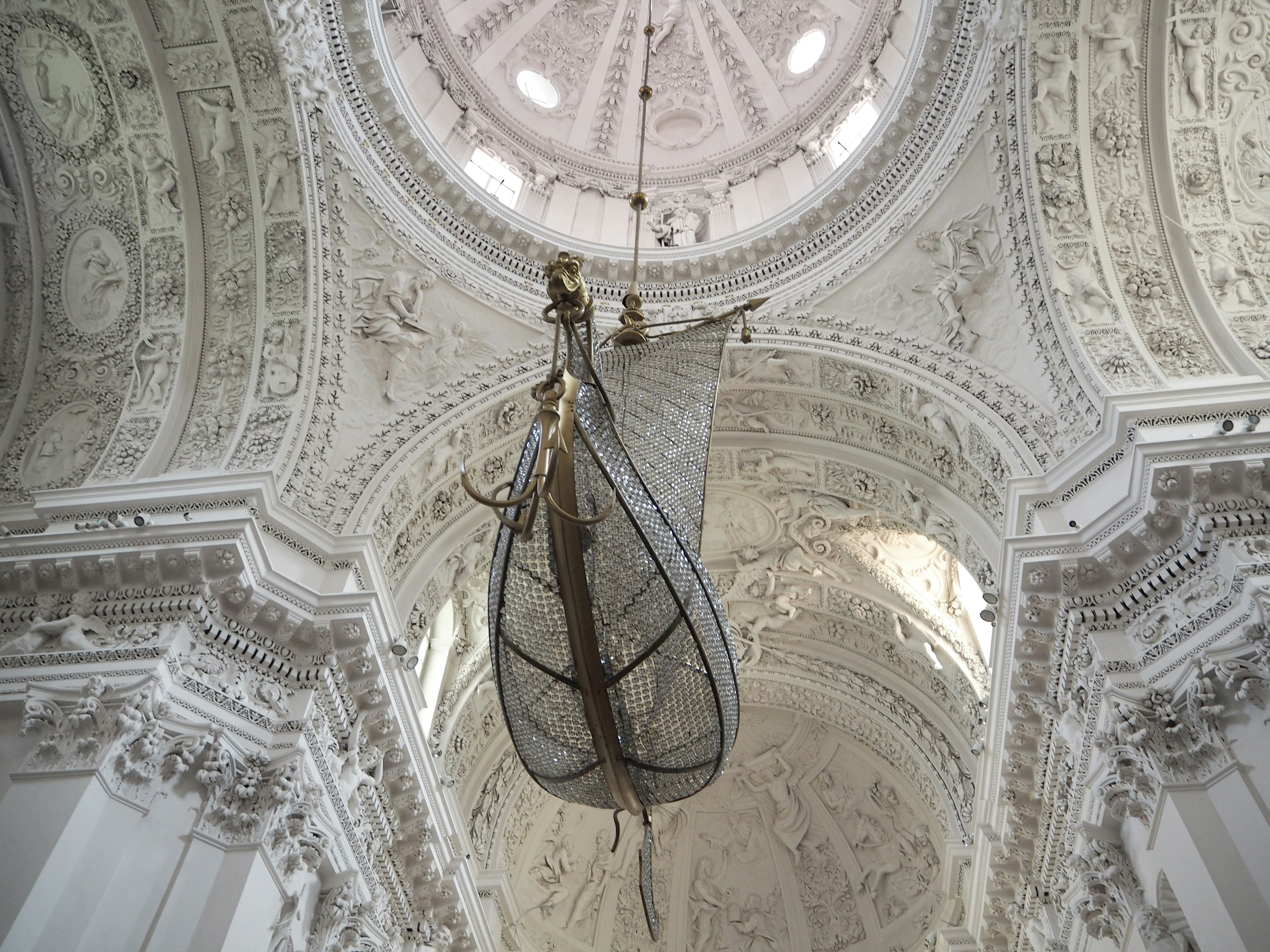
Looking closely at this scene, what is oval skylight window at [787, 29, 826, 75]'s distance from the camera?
599 inches

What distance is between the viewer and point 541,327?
37.8 ft

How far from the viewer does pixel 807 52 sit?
15461mm

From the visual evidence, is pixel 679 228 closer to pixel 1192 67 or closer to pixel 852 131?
pixel 852 131

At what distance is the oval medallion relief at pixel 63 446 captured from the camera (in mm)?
9320

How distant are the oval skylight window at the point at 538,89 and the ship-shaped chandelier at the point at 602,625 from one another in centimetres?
1074

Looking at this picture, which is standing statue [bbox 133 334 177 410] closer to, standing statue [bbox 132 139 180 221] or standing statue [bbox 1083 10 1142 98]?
standing statue [bbox 132 139 180 221]

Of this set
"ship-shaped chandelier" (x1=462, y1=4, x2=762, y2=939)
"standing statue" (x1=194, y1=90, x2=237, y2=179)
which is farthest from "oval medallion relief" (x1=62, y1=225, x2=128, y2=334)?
"ship-shaped chandelier" (x1=462, y1=4, x2=762, y2=939)

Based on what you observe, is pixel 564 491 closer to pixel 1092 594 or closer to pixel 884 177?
pixel 1092 594

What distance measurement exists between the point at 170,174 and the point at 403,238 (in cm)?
233

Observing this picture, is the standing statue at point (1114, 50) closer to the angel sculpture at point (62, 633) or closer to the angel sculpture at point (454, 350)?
the angel sculpture at point (454, 350)

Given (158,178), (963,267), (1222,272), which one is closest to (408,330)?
(158,178)

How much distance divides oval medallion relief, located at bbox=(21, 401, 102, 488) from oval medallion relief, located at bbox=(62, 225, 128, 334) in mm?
981

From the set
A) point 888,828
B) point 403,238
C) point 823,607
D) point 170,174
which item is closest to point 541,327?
point 403,238

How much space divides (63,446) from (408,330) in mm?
3401
